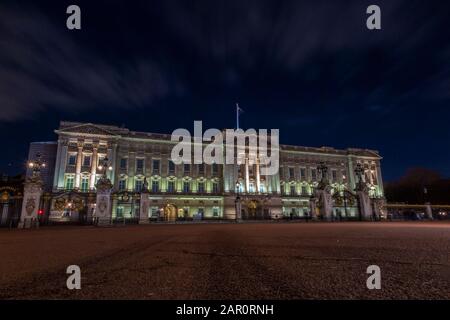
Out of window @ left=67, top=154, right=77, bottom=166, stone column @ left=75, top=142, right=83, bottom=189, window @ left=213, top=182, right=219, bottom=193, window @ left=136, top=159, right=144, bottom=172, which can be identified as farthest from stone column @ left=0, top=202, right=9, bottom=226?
window @ left=213, top=182, right=219, bottom=193

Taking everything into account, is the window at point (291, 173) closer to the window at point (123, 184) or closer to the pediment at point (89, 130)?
the window at point (123, 184)

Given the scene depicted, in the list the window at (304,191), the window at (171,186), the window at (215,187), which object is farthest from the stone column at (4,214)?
the window at (304,191)

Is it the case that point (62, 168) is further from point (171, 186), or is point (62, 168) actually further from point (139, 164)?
point (171, 186)

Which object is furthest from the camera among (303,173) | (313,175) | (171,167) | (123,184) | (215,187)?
(313,175)

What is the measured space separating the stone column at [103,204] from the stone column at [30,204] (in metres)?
4.89

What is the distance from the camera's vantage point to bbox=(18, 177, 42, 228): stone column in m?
20.8

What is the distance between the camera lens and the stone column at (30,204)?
20769 mm

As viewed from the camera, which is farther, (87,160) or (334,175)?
(334,175)

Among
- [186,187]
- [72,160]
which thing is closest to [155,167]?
[186,187]

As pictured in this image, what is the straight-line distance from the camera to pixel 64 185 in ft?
143

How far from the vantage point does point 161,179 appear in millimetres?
49562

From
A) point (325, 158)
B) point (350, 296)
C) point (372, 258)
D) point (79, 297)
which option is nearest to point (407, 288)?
point (350, 296)

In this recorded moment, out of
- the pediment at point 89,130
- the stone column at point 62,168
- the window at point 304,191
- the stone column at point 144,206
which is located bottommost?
the stone column at point 144,206

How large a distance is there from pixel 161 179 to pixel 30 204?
2879cm
